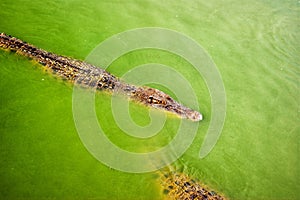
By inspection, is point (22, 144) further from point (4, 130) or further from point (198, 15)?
point (198, 15)

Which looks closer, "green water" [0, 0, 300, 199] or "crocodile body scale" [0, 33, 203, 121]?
"green water" [0, 0, 300, 199]

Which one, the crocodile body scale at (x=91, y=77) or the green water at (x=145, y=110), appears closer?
the green water at (x=145, y=110)

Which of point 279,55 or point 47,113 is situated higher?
→ point 279,55

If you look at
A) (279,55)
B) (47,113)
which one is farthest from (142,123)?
(279,55)
